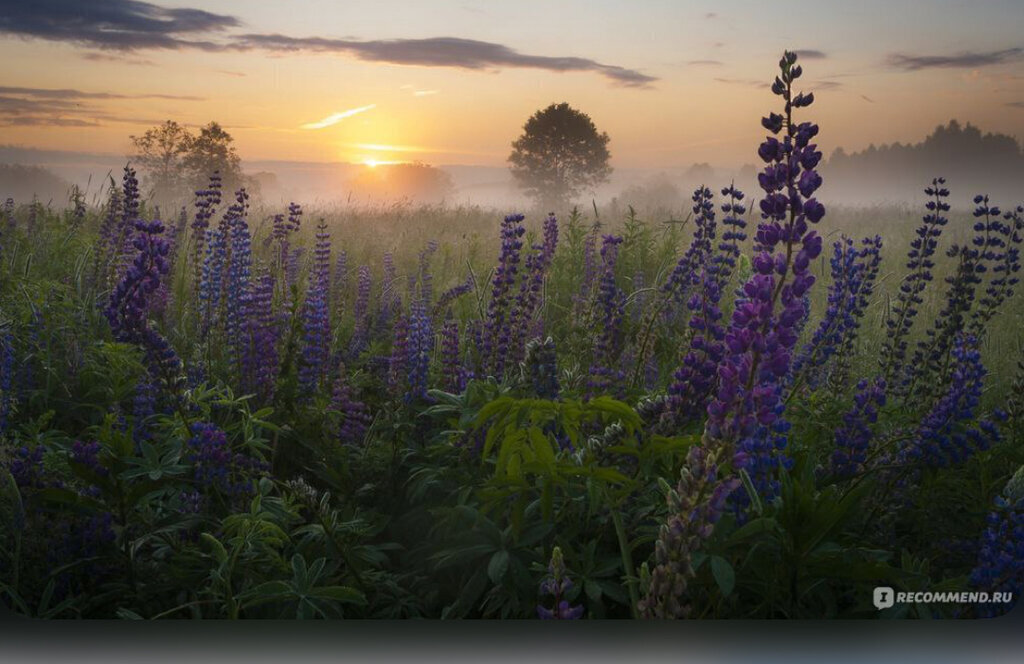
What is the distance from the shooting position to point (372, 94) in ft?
6.90

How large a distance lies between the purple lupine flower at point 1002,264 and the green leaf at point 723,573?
1.20m

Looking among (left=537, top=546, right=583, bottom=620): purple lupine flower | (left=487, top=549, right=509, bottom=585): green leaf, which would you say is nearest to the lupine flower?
(left=487, top=549, right=509, bottom=585): green leaf

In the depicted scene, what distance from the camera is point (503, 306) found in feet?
7.80

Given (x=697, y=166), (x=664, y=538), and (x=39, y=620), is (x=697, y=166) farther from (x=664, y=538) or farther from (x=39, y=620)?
(x=39, y=620)

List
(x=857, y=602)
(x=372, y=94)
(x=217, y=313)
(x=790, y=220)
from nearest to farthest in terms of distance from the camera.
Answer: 1. (x=790, y=220)
2. (x=857, y=602)
3. (x=372, y=94)
4. (x=217, y=313)

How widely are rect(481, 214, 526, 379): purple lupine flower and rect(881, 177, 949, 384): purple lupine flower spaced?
106 centimetres

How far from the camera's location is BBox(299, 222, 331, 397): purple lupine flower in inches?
93.3

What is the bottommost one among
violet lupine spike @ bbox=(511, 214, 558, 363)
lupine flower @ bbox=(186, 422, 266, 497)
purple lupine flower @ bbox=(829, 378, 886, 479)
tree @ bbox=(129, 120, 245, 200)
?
lupine flower @ bbox=(186, 422, 266, 497)

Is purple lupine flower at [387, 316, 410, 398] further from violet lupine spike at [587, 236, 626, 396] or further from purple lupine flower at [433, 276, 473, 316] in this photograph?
violet lupine spike at [587, 236, 626, 396]

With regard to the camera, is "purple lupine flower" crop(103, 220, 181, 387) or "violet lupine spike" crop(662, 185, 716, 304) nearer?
"purple lupine flower" crop(103, 220, 181, 387)

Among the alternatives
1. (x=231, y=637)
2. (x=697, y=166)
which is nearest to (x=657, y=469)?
(x=697, y=166)

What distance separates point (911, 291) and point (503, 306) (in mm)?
1154

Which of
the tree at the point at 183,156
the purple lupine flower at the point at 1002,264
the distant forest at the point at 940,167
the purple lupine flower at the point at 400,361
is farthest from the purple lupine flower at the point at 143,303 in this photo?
the purple lupine flower at the point at 1002,264

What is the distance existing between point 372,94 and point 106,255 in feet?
4.39
